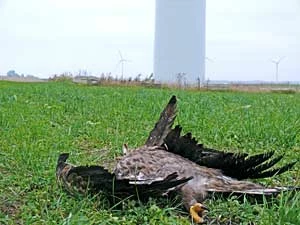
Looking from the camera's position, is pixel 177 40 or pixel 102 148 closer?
pixel 102 148

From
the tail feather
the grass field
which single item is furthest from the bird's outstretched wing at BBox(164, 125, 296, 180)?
the grass field

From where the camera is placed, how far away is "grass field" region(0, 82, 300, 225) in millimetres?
2695

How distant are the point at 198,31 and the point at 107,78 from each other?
12.3 metres

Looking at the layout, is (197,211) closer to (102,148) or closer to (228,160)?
(228,160)

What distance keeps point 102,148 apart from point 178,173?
5.87ft

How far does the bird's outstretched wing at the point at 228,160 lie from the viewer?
3.13 m

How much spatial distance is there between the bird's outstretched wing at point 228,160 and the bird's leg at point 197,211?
1.34 feet

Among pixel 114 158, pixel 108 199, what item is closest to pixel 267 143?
pixel 114 158

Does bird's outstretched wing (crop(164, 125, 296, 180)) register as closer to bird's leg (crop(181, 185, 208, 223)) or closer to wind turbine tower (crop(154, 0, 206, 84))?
bird's leg (crop(181, 185, 208, 223))

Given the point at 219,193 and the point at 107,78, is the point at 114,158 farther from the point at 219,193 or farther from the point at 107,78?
the point at 107,78

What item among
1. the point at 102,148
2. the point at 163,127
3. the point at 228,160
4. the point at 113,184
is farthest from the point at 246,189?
the point at 102,148

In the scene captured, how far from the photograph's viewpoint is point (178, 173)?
9.75 feet

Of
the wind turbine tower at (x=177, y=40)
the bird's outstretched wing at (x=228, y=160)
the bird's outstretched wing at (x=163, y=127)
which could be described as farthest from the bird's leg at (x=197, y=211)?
the wind turbine tower at (x=177, y=40)

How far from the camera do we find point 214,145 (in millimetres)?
4797
